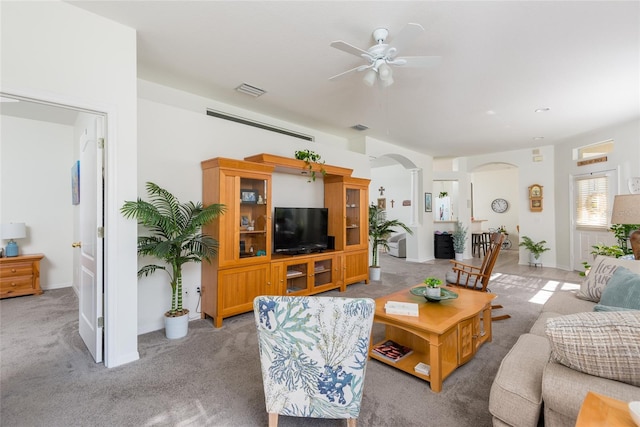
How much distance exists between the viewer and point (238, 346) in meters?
2.77

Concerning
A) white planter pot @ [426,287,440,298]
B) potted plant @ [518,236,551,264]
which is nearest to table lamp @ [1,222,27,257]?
white planter pot @ [426,287,440,298]

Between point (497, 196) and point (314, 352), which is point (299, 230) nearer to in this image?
point (314, 352)

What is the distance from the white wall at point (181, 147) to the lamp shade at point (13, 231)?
2.91m

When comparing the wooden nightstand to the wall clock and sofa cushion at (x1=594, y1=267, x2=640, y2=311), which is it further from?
the wall clock

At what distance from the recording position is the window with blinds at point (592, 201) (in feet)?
18.9

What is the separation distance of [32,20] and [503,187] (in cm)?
1174

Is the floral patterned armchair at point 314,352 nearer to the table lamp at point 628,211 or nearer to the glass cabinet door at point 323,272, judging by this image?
the glass cabinet door at point 323,272

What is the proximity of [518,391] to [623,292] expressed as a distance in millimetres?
1323

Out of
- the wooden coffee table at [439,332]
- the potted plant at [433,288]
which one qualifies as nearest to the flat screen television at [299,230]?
the wooden coffee table at [439,332]

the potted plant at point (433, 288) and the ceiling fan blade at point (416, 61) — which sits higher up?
the ceiling fan blade at point (416, 61)

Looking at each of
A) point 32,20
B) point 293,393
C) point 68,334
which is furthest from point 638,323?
point 68,334

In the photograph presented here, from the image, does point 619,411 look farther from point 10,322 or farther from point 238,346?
point 10,322

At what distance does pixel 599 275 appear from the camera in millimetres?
2625

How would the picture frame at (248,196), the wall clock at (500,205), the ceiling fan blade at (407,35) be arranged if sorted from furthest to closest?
the wall clock at (500,205) → the picture frame at (248,196) → the ceiling fan blade at (407,35)
